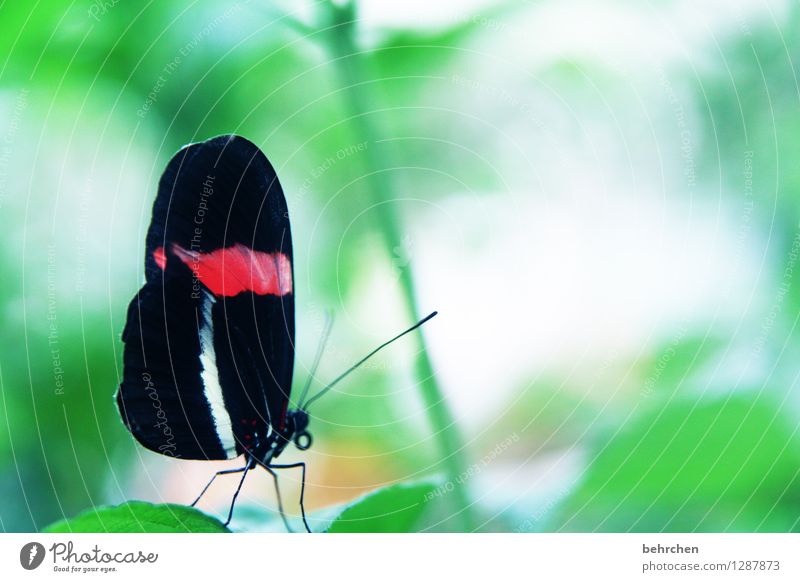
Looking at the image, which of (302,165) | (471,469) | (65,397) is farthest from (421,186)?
(65,397)

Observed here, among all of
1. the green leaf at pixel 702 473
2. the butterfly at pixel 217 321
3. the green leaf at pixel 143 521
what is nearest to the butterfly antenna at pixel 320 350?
the butterfly at pixel 217 321

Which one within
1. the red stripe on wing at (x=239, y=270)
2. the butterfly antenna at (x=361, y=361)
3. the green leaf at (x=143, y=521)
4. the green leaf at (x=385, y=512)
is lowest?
the green leaf at (x=385, y=512)

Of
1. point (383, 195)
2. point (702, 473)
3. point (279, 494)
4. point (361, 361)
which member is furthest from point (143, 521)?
point (702, 473)

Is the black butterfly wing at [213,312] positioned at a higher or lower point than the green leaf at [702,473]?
higher

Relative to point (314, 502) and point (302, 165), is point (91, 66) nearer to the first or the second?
point (302, 165)

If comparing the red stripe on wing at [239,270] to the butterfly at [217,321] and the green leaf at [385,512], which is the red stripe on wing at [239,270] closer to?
the butterfly at [217,321]
